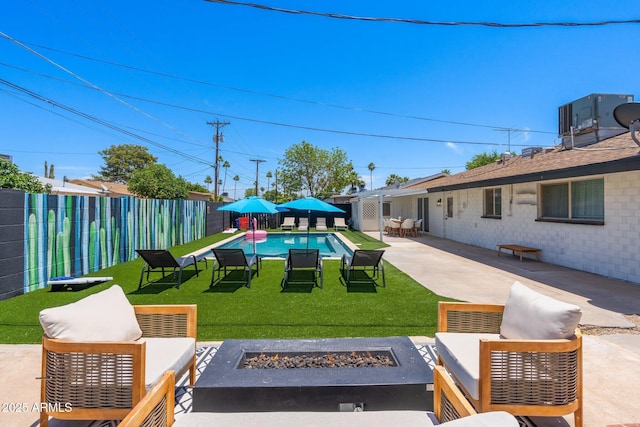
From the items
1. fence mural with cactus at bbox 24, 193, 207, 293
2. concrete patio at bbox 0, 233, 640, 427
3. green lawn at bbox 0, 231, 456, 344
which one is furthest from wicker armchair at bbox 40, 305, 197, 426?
fence mural with cactus at bbox 24, 193, 207, 293

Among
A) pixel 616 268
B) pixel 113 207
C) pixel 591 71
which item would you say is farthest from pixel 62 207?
pixel 591 71

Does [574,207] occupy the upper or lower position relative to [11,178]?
lower

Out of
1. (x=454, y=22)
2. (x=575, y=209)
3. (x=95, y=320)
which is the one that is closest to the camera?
(x=95, y=320)

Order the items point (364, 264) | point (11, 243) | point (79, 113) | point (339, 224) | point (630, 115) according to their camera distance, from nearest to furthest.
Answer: point (630, 115), point (11, 243), point (364, 264), point (79, 113), point (339, 224)

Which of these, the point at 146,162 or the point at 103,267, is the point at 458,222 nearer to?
the point at 103,267

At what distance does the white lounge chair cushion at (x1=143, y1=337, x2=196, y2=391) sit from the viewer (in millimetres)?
2354

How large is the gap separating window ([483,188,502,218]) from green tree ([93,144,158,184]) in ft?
192

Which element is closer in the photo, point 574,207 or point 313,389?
point 313,389

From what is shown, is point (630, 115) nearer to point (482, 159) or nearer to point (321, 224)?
point (321, 224)

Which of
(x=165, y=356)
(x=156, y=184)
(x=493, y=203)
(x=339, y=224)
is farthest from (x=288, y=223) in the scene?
(x=165, y=356)

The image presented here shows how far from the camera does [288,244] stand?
16328mm

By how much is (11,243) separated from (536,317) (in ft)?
26.3

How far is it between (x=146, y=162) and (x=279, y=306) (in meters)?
62.8

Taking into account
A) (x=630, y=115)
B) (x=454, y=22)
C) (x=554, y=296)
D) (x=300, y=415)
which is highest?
(x=454, y=22)
